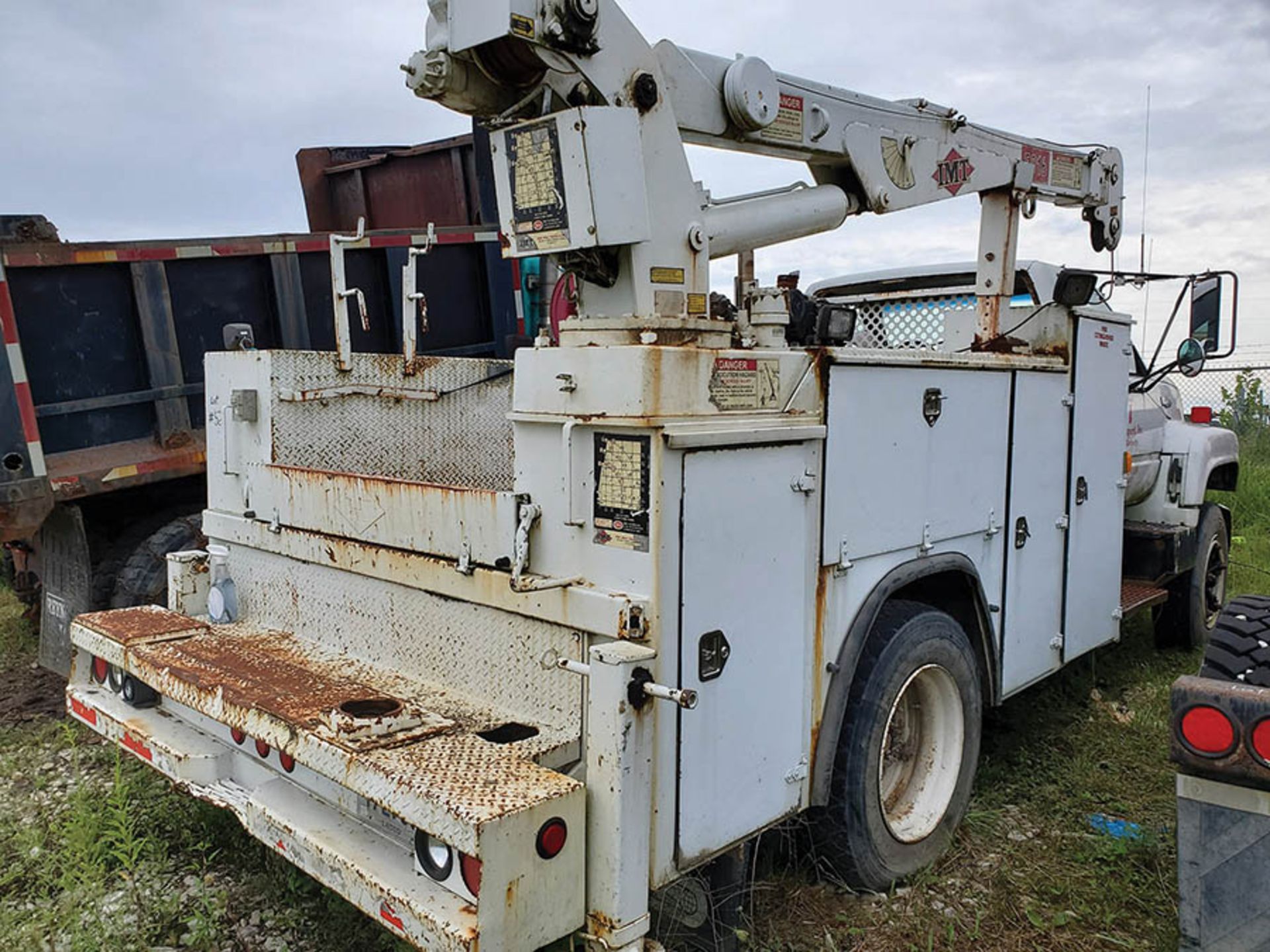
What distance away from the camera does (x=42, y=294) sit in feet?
15.9

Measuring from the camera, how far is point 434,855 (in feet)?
6.96

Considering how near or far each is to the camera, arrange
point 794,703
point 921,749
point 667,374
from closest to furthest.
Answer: point 667,374 < point 794,703 < point 921,749

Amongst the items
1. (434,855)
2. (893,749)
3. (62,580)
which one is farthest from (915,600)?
(62,580)

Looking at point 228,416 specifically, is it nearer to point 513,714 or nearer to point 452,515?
point 452,515

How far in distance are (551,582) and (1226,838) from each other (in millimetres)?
1659

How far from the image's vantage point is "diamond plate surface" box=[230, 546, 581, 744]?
8.29ft

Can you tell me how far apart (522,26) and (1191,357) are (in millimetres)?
3575

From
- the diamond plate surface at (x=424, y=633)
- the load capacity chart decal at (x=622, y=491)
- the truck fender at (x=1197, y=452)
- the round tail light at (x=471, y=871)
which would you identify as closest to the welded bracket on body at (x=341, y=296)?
the diamond plate surface at (x=424, y=633)

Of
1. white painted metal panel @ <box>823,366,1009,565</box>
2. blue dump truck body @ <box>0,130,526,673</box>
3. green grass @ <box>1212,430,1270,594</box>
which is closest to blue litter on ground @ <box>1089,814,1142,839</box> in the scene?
white painted metal panel @ <box>823,366,1009,565</box>

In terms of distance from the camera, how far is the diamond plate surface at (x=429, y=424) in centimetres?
365

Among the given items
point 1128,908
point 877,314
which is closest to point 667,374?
point 1128,908

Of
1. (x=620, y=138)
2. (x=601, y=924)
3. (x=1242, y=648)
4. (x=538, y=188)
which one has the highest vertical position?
(x=620, y=138)

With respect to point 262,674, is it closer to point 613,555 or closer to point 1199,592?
point 613,555

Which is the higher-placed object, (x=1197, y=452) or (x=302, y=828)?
(x=1197, y=452)
